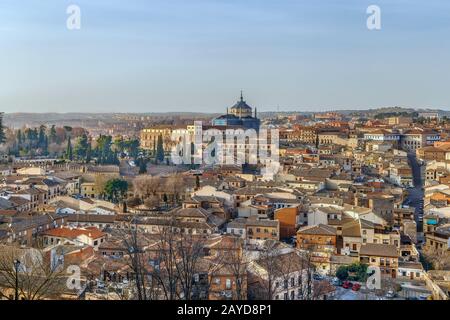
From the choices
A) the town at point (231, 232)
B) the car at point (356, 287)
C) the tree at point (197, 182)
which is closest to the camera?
the town at point (231, 232)

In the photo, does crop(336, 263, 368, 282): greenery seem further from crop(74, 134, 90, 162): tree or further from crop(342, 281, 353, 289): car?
crop(74, 134, 90, 162): tree

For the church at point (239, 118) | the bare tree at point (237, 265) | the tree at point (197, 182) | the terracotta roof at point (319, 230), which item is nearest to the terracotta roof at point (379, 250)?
the terracotta roof at point (319, 230)

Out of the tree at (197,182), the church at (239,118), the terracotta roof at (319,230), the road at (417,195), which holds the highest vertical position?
the church at (239,118)

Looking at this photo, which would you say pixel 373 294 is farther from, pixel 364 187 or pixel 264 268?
pixel 364 187

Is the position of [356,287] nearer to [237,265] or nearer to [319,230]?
[237,265]

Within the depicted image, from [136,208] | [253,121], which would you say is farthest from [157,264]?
[253,121]

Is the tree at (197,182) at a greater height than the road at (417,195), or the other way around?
the tree at (197,182)

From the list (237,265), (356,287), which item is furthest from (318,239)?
(237,265)

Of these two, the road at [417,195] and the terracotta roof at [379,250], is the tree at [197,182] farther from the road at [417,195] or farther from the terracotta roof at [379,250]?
the terracotta roof at [379,250]
